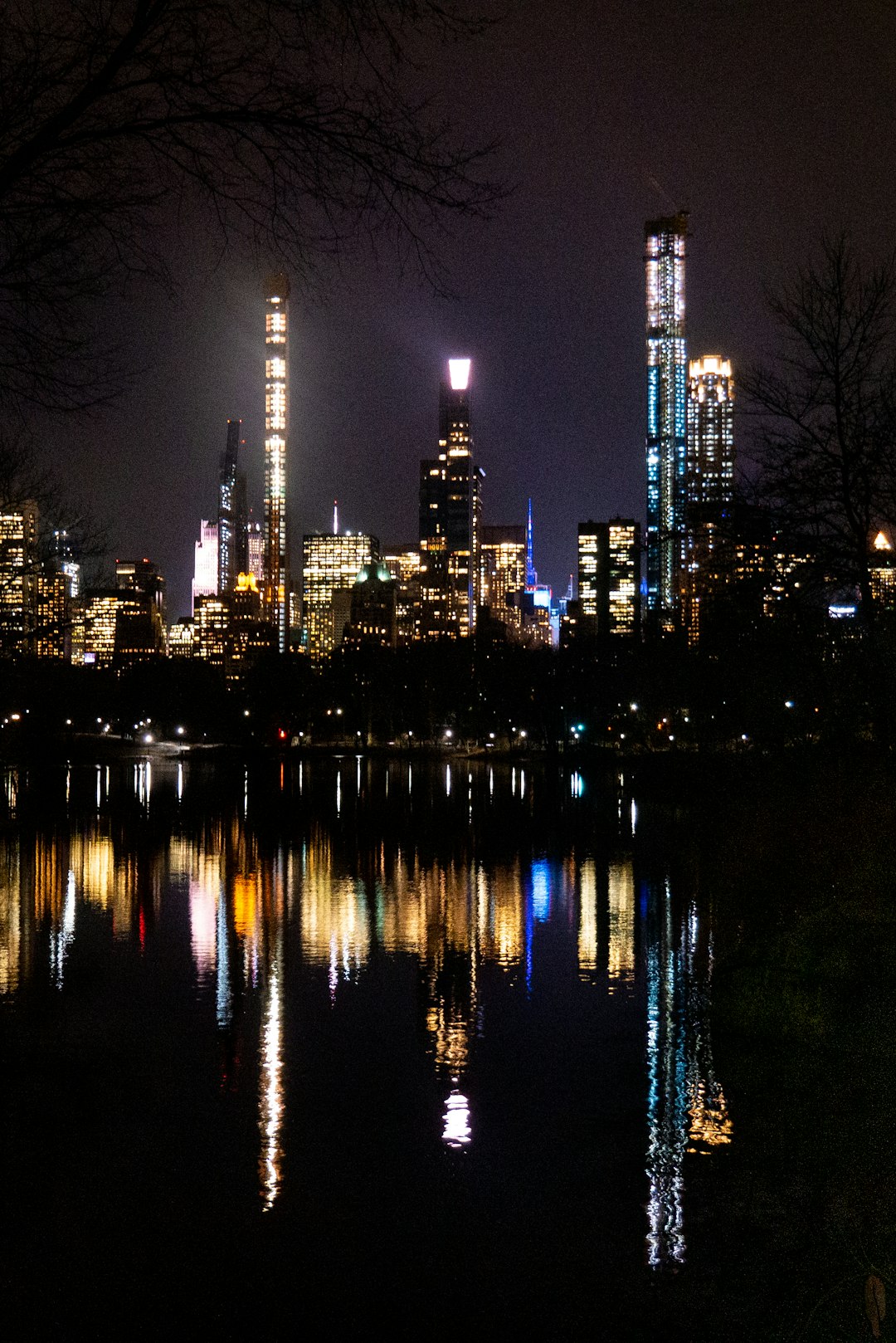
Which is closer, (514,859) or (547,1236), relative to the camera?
(547,1236)

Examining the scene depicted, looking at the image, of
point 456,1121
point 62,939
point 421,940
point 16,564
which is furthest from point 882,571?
point 16,564

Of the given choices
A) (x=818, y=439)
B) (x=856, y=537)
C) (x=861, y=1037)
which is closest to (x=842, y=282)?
(x=818, y=439)

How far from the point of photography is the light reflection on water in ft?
30.9

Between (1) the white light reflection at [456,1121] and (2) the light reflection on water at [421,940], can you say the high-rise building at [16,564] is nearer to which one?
(2) the light reflection on water at [421,940]

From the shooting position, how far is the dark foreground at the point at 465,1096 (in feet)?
21.3

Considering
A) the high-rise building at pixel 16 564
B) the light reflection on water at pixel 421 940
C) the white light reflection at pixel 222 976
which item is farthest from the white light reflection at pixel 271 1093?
the high-rise building at pixel 16 564

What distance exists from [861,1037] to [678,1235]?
4.29 meters

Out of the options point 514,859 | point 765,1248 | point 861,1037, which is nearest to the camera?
point 765,1248

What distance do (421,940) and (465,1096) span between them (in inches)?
262

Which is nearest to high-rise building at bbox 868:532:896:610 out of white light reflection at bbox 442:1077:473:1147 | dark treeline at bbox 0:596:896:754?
dark treeline at bbox 0:596:896:754

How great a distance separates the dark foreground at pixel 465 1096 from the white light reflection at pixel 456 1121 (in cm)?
3

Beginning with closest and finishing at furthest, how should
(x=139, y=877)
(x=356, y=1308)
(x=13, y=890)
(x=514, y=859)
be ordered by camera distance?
(x=356, y=1308) → (x=13, y=890) → (x=139, y=877) → (x=514, y=859)

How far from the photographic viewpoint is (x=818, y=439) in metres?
17.1

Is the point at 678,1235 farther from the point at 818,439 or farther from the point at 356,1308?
the point at 818,439
